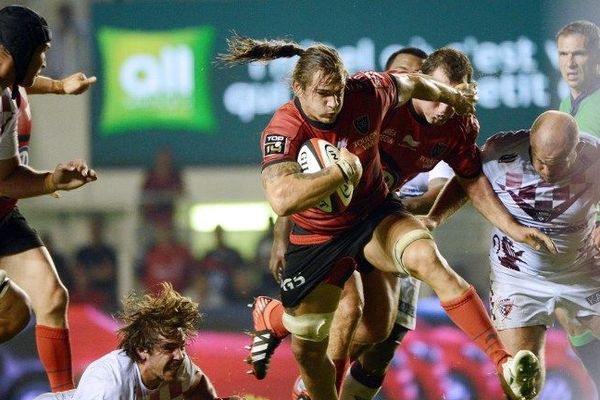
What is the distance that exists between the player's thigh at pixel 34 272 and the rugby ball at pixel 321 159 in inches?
51.7

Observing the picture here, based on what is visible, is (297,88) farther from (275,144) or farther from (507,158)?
(507,158)

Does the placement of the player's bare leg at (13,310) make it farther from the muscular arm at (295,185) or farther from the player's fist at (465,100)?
the player's fist at (465,100)

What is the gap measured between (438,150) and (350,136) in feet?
2.29

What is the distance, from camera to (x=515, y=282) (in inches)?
259

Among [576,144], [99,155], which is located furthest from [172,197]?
[576,144]

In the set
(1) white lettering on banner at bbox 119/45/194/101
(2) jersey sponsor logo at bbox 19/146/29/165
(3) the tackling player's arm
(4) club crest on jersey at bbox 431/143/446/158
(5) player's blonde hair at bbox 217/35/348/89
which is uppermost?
(5) player's blonde hair at bbox 217/35/348/89

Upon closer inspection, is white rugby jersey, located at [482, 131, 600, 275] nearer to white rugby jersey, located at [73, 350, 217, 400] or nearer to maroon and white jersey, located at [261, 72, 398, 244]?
maroon and white jersey, located at [261, 72, 398, 244]

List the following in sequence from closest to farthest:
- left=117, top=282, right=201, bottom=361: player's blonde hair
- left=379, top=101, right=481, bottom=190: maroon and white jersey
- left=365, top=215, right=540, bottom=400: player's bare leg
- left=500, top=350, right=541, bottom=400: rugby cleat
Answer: left=500, top=350, right=541, bottom=400: rugby cleat
left=365, top=215, right=540, bottom=400: player's bare leg
left=117, top=282, right=201, bottom=361: player's blonde hair
left=379, top=101, right=481, bottom=190: maroon and white jersey

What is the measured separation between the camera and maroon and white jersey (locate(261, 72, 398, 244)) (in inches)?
220

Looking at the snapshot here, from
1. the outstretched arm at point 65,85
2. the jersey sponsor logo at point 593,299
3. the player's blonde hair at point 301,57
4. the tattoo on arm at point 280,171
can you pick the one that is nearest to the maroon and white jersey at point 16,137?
the outstretched arm at point 65,85

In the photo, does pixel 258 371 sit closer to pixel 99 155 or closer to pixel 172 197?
pixel 172 197

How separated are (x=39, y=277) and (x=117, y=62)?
5554 millimetres

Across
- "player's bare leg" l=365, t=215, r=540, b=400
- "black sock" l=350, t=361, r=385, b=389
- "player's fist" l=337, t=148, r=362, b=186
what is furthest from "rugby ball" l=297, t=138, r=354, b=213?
"black sock" l=350, t=361, r=385, b=389

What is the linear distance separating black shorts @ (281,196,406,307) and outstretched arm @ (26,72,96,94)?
1330mm
